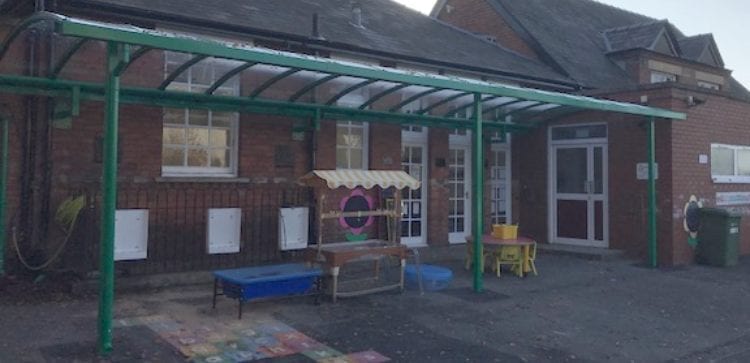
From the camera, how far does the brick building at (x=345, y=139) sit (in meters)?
8.08

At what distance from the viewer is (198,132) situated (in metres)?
9.31

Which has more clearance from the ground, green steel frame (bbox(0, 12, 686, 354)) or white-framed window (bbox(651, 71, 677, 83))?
white-framed window (bbox(651, 71, 677, 83))

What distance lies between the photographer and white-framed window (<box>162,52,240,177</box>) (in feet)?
29.7

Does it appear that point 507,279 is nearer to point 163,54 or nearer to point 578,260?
point 578,260

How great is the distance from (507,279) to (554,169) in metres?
4.40

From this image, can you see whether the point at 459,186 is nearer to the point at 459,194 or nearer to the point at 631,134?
the point at 459,194

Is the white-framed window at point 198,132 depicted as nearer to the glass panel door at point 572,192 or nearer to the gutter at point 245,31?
the gutter at point 245,31

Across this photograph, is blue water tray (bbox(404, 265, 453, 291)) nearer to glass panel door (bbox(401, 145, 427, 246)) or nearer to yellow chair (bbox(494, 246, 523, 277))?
yellow chair (bbox(494, 246, 523, 277))

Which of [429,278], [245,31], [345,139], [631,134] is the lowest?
[429,278]

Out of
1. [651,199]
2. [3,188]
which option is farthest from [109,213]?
[651,199]

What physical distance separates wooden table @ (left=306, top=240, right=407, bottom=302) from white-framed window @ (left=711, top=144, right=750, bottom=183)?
7.95 metres

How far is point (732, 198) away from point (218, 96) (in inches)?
433

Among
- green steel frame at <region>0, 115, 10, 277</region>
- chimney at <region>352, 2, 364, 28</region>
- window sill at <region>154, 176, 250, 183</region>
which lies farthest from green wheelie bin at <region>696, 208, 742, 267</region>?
green steel frame at <region>0, 115, 10, 277</region>

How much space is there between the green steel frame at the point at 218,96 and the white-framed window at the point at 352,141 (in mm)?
699
